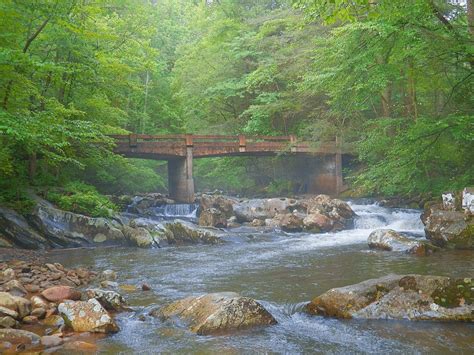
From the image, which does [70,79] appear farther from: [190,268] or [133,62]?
[190,268]

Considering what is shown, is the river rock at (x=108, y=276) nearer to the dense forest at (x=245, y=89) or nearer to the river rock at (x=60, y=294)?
the river rock at (x=60, y=294)

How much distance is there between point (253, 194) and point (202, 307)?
24432 mm

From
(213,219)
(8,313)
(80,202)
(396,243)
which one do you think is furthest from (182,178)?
(8,313)

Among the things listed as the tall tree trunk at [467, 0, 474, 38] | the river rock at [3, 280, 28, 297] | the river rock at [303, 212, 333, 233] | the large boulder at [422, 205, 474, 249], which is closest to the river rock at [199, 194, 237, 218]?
the river rock at [303, 212, 333, 233]

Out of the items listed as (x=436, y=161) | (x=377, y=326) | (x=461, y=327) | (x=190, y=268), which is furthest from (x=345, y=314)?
(x=436, y=161)

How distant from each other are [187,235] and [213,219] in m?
3.35

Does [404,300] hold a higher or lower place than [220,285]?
higher

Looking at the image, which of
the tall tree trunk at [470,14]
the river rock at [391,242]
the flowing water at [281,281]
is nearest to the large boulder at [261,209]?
the flowing water at [281,281]

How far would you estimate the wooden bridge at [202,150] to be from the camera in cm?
2220

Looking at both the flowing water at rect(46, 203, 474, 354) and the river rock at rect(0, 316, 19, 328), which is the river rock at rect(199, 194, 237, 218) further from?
the river rock at rect(0, 316, 19, 328)

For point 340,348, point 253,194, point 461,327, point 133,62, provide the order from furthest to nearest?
point 253,194
point 133,62
point 461,327
point 340,348

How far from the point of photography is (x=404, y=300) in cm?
607

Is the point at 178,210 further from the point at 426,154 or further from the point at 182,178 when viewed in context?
the point at 426,154

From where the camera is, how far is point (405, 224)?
16.3 metres
